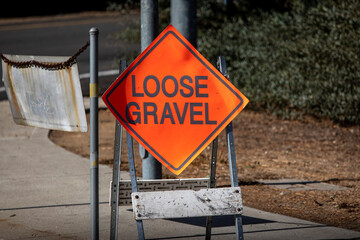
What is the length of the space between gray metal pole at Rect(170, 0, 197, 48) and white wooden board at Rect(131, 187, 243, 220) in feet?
9.73

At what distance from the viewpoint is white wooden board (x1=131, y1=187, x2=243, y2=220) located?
15.8ft

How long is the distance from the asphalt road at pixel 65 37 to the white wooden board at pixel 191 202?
34.5ft

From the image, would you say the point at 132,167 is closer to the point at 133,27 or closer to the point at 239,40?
the point at 239,40

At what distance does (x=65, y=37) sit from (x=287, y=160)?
51.9ft

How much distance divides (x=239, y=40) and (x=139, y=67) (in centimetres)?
866

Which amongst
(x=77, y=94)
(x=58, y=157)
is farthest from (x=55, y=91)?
(x=58, y=157)

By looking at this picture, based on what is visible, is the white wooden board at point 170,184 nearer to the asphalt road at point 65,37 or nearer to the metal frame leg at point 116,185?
the metal frame leg at point 116,185

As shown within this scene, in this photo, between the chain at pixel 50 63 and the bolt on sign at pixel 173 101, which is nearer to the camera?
the bolt on sign at pixel 173 101

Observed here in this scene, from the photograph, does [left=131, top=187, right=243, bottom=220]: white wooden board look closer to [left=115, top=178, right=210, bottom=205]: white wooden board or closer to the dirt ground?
[left=115, top=178, right=210, bottom=205]: white wooden board

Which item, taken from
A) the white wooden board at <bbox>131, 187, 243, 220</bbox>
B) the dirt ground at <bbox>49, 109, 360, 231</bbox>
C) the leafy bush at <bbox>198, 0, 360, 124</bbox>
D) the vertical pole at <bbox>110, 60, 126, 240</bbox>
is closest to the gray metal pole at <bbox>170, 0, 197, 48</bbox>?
the dirt ground at <bbox>49, 109, 360, 231</bbox>

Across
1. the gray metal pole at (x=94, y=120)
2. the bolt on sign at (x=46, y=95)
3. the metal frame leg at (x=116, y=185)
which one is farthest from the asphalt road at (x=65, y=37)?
the gray metal pole at (x=94, y=120)

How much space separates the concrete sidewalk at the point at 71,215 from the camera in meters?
5.74

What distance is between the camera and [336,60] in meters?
11.5

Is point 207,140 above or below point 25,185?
above
